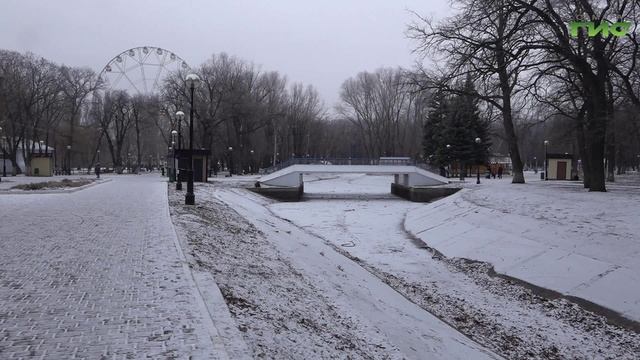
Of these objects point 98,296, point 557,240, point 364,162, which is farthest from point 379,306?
point 364,162

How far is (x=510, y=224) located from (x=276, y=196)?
29365mm

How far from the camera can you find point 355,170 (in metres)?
52.9

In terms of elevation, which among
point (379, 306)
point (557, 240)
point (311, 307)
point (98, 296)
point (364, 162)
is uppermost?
point (364, 162)

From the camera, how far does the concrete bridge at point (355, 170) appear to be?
4738cm

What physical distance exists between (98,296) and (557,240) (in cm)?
1341

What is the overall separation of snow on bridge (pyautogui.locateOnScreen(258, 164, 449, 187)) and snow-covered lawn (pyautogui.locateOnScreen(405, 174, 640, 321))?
25.1m

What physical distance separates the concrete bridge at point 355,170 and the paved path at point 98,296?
3525cm

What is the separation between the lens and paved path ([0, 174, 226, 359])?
16.6ft

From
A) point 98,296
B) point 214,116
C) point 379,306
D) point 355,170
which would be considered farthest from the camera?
point 214,116

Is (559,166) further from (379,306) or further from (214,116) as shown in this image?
(379,306)

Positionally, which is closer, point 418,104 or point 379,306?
point 379,306

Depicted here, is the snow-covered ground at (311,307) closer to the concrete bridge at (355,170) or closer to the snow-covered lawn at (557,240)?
the snow-covered lawn at (557,240)

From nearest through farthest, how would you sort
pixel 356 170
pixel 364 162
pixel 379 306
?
pixel 379 306 → pixel 356 170 → pixel 364 162

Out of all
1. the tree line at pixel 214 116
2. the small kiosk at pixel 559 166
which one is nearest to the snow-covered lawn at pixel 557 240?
the tree line at pixel 214 116
